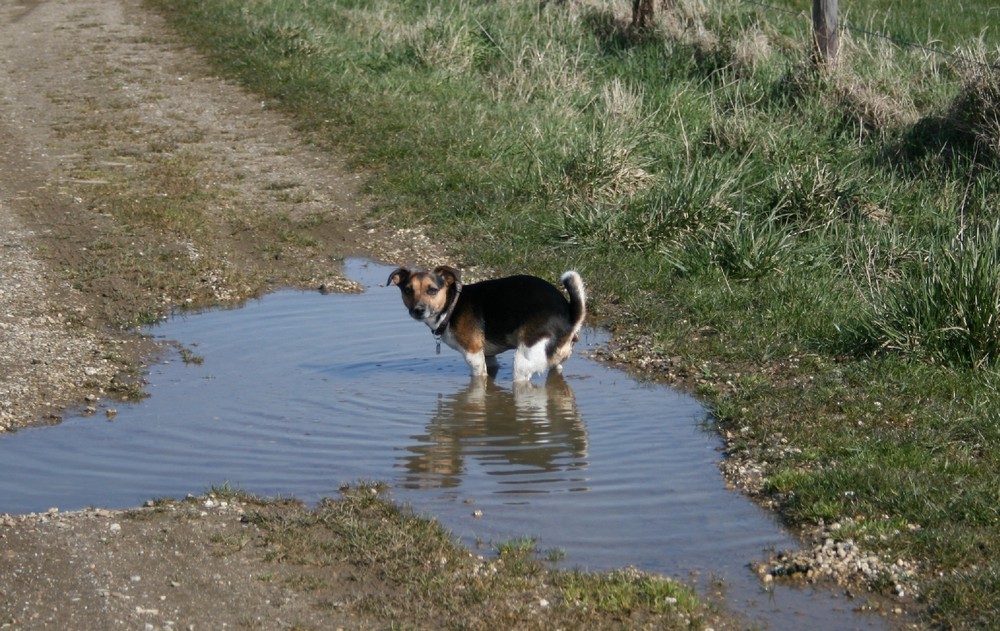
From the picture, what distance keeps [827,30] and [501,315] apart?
8.24 metres

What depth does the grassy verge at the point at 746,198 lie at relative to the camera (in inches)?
279

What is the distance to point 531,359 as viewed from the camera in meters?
8.88

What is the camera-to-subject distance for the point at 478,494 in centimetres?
679

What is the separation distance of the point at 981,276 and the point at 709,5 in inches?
475

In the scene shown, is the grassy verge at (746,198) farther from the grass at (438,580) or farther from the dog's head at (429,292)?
the dog's head at (429,292)

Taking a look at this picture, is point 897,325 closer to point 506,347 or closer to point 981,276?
point 981,276

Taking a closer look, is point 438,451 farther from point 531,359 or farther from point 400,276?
point 400,276

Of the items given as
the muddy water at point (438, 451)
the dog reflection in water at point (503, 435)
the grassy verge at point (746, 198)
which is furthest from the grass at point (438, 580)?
the grassy verge at point (746, 198)

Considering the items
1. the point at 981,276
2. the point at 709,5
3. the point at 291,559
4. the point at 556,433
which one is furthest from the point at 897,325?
the point at 709,5

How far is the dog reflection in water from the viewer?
23.7 ft

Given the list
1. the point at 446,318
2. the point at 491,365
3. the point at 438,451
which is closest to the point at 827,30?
the point at 491,365

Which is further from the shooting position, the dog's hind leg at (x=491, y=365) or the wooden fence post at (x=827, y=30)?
the wooden fence post at (x=827, y=30)

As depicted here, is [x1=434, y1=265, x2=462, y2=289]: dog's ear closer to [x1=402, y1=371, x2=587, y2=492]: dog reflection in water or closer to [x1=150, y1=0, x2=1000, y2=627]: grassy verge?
[x1=402, y1=371, x2=587, y2=492]: dog reflection in water

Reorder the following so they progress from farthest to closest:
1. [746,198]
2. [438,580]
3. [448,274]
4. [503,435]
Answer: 1. [746,198]
2. [448,274]
3. [503,435]
4. [438,580]
